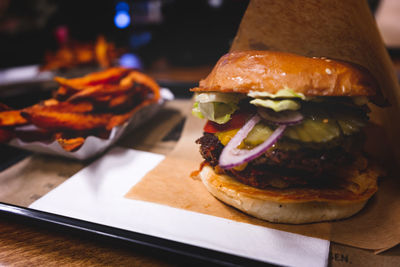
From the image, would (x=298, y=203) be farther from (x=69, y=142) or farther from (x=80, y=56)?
(x=80, y=56)

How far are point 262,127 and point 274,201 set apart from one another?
0.36 meters

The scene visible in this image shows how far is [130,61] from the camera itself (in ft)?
17.5

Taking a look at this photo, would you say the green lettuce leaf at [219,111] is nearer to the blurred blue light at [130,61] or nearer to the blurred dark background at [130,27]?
the blurred dark background at [130,27]

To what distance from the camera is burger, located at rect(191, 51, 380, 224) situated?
1.23 meters

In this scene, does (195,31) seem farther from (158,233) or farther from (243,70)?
(158,233)

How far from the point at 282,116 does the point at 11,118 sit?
170cm

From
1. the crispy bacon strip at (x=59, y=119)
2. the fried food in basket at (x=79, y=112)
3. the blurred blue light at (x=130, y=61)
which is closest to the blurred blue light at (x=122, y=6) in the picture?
the blurred blue light at (x=130, y=61)

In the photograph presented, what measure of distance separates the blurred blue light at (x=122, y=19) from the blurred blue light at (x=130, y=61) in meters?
0.61

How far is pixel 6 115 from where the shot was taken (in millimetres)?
1774

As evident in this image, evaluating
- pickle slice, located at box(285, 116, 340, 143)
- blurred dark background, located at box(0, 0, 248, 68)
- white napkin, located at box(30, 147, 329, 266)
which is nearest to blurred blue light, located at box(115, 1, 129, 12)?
blurred dark background, located at box(0, 0, 248, 68)

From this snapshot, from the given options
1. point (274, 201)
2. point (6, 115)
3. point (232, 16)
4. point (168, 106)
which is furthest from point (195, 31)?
point (274, 201)

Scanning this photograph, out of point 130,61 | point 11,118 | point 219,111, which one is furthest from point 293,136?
point 130,61

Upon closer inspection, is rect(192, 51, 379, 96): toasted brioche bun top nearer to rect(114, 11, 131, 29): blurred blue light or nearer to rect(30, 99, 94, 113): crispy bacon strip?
rect(30, 99, 94, 113): crispy bacon strip

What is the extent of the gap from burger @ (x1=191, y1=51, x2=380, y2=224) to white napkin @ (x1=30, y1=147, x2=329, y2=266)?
0.46 feet
